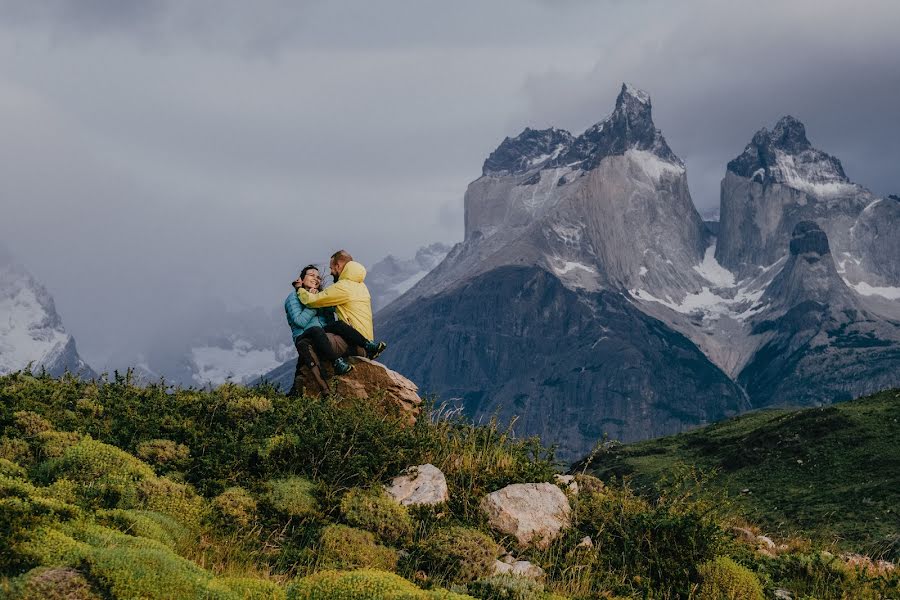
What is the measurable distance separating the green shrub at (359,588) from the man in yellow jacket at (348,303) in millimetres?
9882

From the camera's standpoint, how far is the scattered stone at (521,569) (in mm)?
13125

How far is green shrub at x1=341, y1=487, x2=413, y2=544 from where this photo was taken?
14.3m

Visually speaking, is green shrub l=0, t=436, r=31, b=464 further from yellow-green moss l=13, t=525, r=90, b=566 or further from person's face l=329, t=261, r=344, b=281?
person's face l=329, t=261, r=344, b=281

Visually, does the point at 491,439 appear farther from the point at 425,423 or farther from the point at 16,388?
the point at 16,388

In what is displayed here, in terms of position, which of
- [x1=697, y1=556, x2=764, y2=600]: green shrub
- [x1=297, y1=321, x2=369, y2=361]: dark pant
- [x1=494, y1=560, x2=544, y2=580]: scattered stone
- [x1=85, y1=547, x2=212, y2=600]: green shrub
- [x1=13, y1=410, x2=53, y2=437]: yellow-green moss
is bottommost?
[x1=697, y1=556, x2=764, y2=600]: green shrub

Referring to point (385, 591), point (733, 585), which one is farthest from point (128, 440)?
point (733, 585)

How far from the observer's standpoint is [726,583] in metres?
14.1

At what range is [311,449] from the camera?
1642cm

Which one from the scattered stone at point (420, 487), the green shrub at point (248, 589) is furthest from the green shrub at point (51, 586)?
the scattered stone at point (420, 487)

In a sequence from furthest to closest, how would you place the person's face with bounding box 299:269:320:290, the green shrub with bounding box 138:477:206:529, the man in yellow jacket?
the person's face with bounding box 299:269:320:290
the man in yellow jacket
the green shrub with bounding box 138:477:206:529

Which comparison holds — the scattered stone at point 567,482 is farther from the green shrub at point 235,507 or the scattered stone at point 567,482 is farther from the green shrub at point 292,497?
the green shrub at point 235,507

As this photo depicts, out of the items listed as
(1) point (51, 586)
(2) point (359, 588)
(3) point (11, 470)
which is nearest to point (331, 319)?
(3) point (11, 470)

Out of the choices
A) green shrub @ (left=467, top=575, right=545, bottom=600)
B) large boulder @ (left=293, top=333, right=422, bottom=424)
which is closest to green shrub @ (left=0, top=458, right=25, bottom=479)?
large boulder @ (left=293, top=333, right=422, bottom=424)

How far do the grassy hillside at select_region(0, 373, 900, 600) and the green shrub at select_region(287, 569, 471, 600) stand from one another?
0.03 meters
